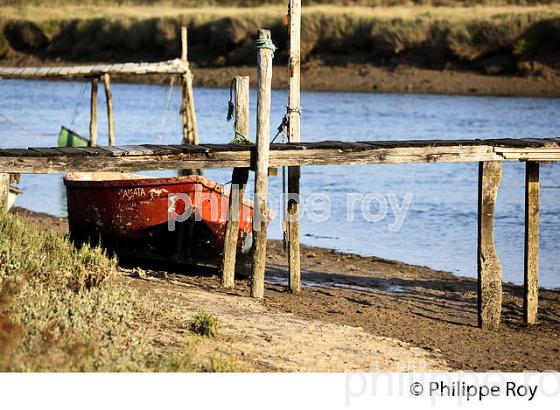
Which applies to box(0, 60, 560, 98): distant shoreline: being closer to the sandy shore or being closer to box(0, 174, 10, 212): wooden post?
the sandy shore

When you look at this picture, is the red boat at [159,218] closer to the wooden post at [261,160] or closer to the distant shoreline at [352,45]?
the wooden post at [261,160]

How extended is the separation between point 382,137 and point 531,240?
19105mm

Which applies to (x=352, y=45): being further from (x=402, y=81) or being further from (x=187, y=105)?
(x=187, y=105)

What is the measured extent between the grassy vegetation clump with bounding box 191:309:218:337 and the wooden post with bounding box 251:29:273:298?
228 centimetres

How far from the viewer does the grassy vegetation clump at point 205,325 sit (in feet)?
32.3

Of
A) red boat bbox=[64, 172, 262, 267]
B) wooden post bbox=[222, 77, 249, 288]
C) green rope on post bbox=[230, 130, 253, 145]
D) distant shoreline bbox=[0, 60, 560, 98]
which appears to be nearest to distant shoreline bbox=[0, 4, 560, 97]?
distant shoreline bbox=[0, 60, 560, 98]

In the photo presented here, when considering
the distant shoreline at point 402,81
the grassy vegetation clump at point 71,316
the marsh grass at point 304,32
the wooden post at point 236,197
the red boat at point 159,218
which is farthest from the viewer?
the marsh grass at point 304,32

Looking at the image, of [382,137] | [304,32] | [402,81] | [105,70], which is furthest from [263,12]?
[105,70]

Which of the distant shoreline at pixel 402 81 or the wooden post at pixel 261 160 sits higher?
the wooden post at pixel 261 160

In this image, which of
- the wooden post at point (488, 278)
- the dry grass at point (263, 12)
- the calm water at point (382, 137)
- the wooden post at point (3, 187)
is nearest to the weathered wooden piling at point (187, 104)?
the calm water at point (382, 137)

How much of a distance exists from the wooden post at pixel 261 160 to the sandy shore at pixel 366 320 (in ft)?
1.10

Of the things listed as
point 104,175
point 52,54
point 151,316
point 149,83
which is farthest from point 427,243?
point 52,54

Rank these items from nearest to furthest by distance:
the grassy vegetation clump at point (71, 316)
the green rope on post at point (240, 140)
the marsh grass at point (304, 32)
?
the grassy vegetation clump at point (71, 316), the green rope on post at point (240, 140), the marsh grass at point (304, 32)

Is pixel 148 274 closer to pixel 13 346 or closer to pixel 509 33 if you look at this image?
pixel 13 346
